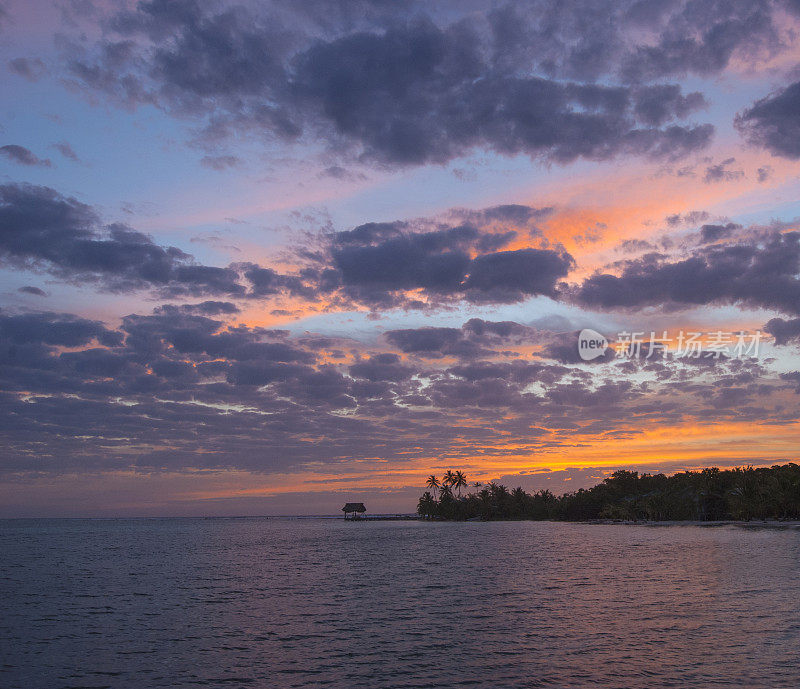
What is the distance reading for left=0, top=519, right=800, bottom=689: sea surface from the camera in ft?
82.9

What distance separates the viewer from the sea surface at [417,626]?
25.3 m

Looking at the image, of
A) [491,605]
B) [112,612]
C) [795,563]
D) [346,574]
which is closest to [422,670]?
[491,605]

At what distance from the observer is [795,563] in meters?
60.8

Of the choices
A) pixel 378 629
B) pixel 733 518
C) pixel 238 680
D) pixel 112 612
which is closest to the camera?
pixel 238 680

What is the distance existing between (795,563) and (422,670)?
174ft

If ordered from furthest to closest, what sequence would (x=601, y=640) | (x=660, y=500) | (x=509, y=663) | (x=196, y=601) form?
(x=660, y=500), (x=196, y=601), (x=601, y=640), (x=509, y=663)

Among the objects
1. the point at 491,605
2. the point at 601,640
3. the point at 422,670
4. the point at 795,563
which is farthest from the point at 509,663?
the point at 795,563

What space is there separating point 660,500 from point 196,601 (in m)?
178

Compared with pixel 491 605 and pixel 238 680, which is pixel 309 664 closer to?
pixel 238 680

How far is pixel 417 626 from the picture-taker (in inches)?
1405

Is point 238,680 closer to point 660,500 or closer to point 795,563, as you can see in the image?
point 795,563

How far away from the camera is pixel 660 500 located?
193 meters

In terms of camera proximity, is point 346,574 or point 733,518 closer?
point 346,574

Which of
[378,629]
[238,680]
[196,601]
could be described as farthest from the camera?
[196,601]
